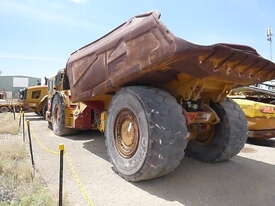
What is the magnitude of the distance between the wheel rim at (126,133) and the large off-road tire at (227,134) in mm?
1826

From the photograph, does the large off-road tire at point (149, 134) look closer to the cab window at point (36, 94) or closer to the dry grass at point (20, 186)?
the dry grass at point (20, 186)

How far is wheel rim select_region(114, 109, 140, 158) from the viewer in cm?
430

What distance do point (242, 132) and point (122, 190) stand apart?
2624mm

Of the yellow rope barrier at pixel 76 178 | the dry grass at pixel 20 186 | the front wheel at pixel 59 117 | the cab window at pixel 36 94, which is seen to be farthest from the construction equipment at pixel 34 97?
the dry grass at pixel 20 186

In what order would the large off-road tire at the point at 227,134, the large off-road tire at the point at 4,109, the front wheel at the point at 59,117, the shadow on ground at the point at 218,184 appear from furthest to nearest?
the large off-road tire at the point at 4,109
the front wheel at the point at 59,117
the large off-road tire at the point at 227,134
the shadow on ground at the point at 218,184

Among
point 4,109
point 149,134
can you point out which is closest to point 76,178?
point 149,134

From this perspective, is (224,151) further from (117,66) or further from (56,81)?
(56,81)

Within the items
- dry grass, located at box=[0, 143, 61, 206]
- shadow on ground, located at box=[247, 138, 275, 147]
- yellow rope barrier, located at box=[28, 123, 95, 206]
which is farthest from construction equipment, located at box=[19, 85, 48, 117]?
shadow on ground, located at box=[247, 138, 275, 147]

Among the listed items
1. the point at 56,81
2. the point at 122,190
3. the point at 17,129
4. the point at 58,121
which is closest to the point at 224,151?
the point at 122,190

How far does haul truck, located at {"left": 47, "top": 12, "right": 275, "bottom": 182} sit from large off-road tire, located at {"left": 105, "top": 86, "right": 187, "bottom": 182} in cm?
1

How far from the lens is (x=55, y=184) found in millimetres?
4117

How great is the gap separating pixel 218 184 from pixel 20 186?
304 centimetres

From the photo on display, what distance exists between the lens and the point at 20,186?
12.5ft

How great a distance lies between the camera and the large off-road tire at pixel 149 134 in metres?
3.79
